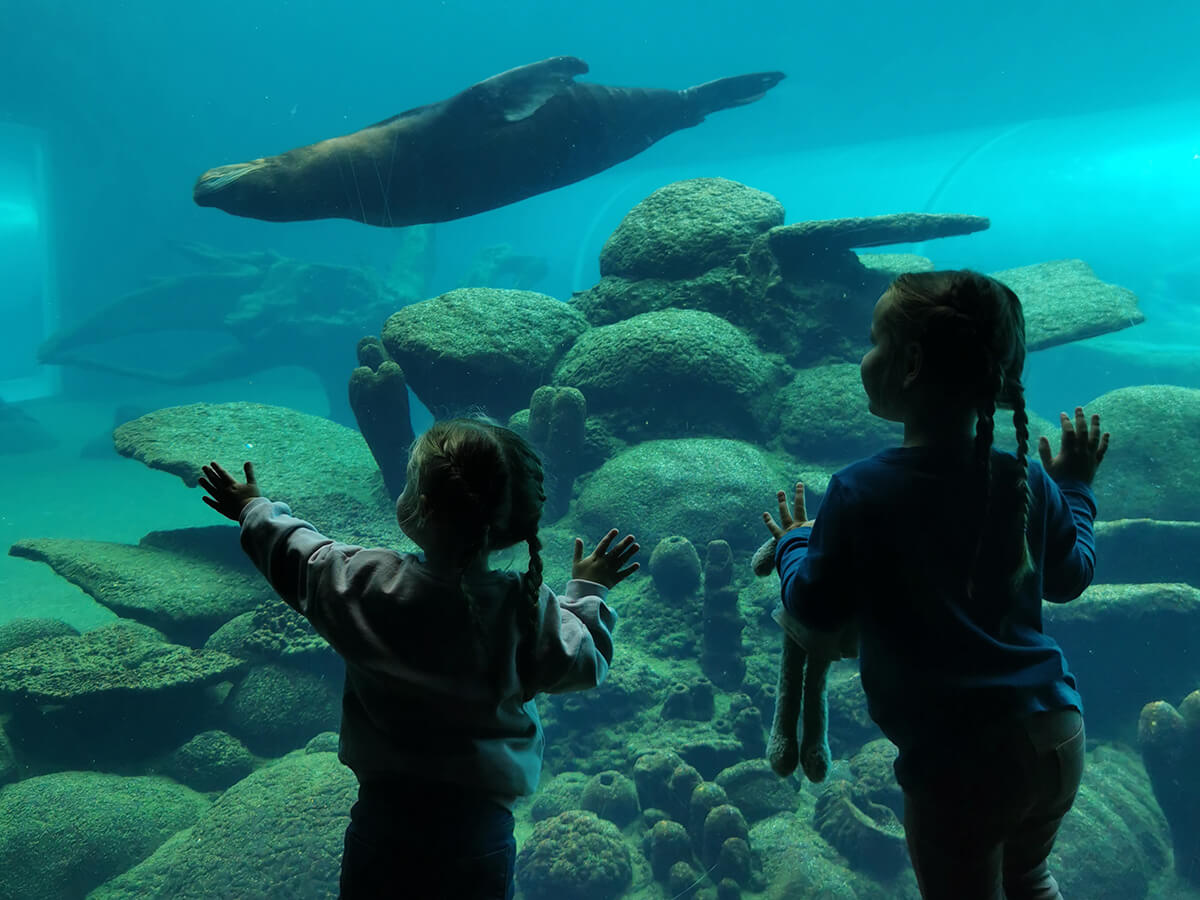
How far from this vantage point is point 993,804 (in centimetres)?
118

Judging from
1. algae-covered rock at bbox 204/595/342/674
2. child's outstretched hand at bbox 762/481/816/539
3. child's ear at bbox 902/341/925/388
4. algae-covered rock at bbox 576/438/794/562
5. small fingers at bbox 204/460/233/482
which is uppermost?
child's ear at bbox 902/341/925/388

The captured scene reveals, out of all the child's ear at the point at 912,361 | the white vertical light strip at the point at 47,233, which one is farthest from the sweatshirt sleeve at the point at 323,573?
the white vertical light strip at the point at 47,233

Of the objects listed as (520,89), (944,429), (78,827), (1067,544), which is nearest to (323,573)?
(944,429)

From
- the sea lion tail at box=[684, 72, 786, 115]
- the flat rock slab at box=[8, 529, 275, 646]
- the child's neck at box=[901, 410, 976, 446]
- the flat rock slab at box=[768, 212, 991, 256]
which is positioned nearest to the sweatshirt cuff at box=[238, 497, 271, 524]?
the child's neck at box=[901, 410, 976, 446]

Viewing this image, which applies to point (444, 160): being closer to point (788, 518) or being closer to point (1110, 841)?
point (788, 518)

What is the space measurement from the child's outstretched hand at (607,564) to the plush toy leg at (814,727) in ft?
1.46

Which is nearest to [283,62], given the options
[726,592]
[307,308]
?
[307,308]

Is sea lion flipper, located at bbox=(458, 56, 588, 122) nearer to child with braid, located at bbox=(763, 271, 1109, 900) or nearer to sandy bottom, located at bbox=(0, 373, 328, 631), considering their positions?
child with braid, located at bbox=(763, 271, 1109, 900)

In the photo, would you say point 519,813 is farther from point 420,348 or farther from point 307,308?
point 307,308

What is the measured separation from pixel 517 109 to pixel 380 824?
19.2ft

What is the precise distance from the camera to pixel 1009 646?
1.20 m

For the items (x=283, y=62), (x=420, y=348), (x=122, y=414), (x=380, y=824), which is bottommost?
(x=122, y=414)

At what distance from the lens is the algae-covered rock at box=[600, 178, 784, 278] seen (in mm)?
8562

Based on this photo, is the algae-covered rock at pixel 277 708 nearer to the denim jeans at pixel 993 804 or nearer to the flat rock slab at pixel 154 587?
the flat rock slab at pixel 154 587
